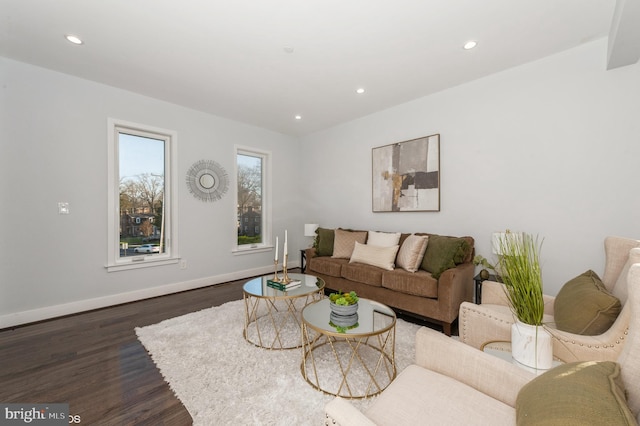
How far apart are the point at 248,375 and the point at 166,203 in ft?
9.66

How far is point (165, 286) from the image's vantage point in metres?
3.79

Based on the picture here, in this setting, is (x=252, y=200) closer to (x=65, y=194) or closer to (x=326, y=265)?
(x=326, y=265)

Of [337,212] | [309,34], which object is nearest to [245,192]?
[337,212]

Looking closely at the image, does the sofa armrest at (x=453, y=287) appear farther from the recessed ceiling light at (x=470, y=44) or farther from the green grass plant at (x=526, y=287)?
the recessed ceiling light at (x=470, y=44)

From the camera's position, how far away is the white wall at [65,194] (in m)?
2.75

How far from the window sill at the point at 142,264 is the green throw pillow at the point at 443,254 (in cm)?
345

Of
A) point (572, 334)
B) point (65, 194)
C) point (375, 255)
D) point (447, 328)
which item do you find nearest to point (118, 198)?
point (65, 194)

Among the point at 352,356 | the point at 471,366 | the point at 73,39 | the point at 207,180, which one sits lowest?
the point at 352,356

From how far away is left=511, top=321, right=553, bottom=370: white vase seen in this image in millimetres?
1165

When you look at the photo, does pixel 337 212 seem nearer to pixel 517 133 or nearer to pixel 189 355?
pixel 517 133

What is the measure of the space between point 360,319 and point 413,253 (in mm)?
1415

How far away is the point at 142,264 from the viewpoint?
3.60m

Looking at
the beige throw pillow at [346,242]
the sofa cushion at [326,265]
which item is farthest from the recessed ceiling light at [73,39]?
the beige throw pillow at [346,242]

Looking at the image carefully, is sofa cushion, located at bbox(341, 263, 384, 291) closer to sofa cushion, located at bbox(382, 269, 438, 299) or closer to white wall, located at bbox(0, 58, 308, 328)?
sofa cushion, located at bbox(382, 269, 438, 299)
